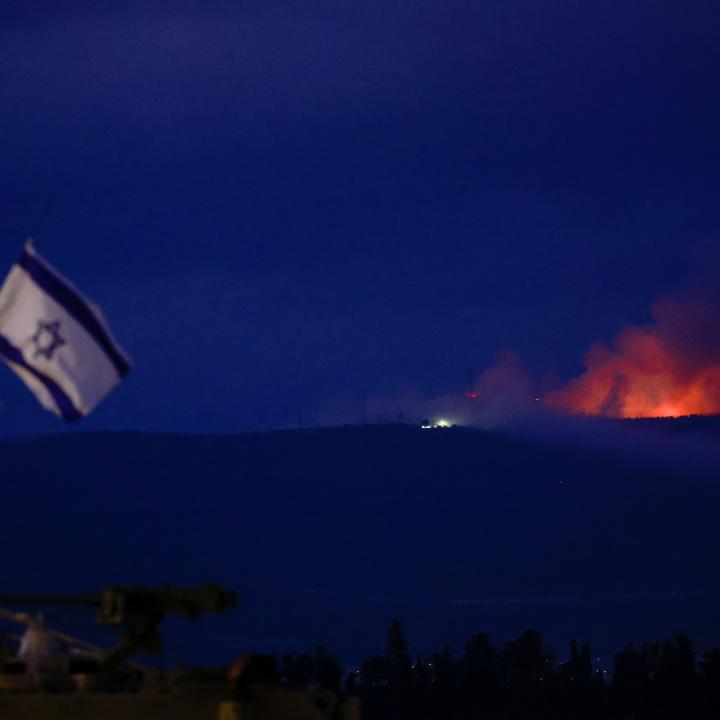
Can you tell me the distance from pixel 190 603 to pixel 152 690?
45.1 inches

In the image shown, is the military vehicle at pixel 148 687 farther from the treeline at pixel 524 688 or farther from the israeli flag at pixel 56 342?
the treeline at pixel 524 688

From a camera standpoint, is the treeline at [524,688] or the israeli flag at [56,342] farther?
the treeline at [524,688]

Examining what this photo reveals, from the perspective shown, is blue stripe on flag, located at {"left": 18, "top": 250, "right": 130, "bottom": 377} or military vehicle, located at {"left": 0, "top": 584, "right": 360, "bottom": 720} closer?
military vehicle, located at {"left": 0, "top": 584, "right": 360, "bottom": 720}

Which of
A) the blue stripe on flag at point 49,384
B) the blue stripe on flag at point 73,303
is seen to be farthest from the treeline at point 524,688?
the blue stripe on flag at point 73,303

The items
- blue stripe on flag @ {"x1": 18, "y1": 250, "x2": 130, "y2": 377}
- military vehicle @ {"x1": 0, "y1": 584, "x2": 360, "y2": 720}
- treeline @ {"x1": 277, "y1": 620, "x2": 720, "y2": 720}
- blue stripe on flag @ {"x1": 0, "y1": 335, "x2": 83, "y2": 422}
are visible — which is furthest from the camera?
treeline @ {"x1": 277, "y1": 620, "x2": 720, "y2": 720}

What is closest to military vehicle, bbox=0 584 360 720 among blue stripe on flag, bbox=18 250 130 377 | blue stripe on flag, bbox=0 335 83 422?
blue stripe on flag, bbox=0 335 83 422

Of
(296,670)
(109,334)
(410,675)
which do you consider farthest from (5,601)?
(410,675)

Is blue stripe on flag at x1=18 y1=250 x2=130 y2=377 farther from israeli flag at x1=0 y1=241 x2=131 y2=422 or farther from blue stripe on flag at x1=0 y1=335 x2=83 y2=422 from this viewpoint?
blue stripe on flag at x1=0 y1=335 x2=83 y2=422

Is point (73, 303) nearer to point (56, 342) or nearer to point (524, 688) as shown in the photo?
point (56, 342)

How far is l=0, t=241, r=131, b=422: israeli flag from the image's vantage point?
27.2 m

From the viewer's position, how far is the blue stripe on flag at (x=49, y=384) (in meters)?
27.4

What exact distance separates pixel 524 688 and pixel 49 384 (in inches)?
5670

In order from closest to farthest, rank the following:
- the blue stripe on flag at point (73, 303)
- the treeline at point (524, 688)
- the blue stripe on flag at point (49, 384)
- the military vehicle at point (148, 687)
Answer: the military vehicle at point (148, 687), the blue stripe on flag at point (73, 303), the blue stripe on flag at point (49, 384), the treeline at point (524, 688)

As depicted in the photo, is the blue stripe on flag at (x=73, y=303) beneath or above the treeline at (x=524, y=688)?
beneath
